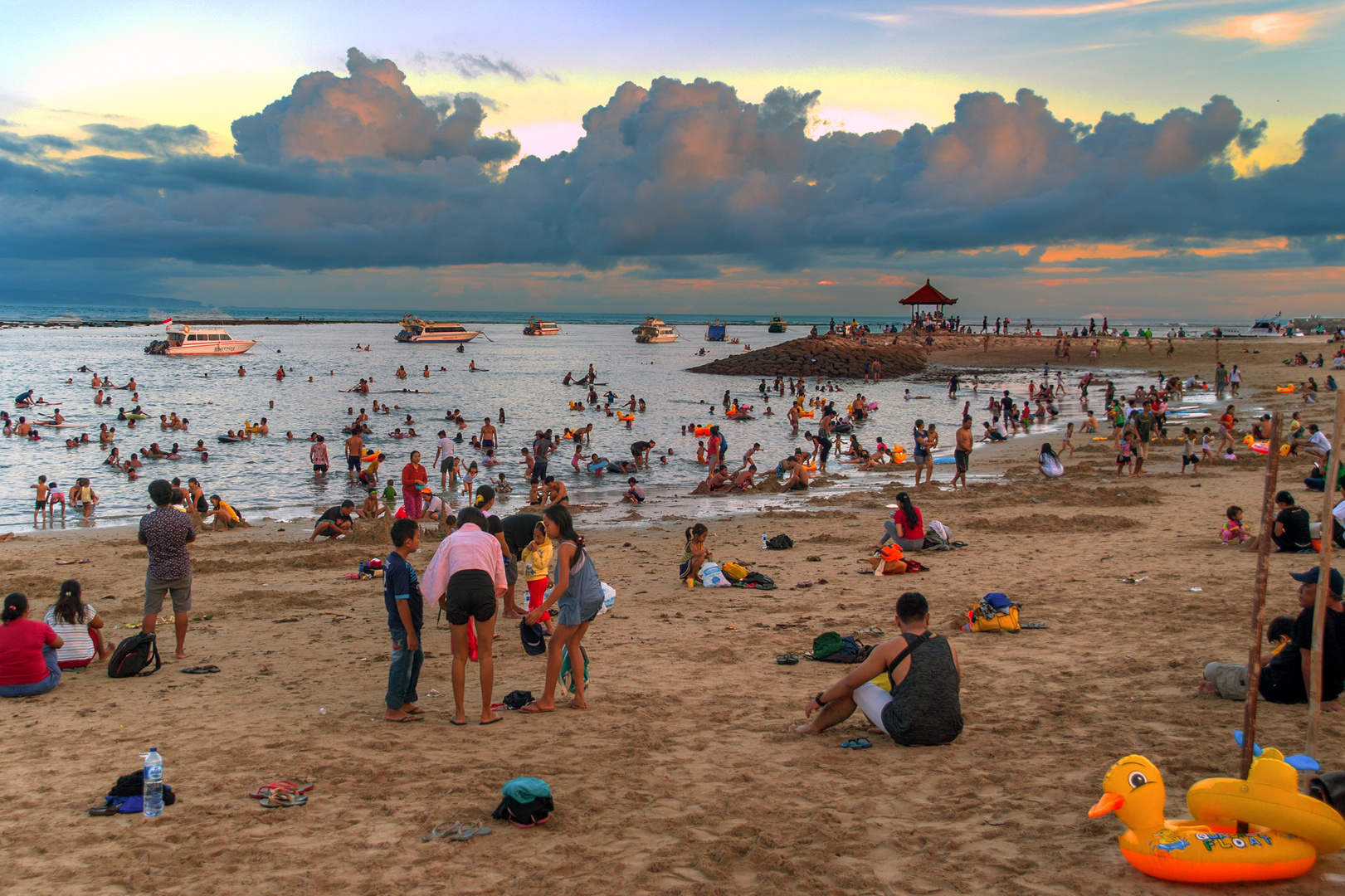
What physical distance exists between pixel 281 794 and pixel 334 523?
35.4 feet

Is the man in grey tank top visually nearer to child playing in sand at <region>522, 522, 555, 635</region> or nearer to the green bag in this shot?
the green bag

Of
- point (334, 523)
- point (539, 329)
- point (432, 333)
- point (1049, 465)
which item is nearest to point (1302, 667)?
point (334, 523)

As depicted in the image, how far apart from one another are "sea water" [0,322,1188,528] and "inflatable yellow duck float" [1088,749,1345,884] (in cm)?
1467

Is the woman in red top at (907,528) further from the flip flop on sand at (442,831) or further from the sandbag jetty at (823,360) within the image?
the sandbag jetty at (823,360)

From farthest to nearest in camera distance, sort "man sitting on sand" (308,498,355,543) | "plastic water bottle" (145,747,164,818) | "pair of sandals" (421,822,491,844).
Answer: "man sitting on sand" (308,498,355,543) → "plastic water bottle" (145,747,164,818) → "pair of sandals" (421,822,491,844)

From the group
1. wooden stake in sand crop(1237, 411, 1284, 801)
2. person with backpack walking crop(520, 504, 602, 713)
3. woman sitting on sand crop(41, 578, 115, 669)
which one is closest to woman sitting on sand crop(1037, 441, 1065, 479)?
person with backpack walking crop(520, 504, 602, 713)

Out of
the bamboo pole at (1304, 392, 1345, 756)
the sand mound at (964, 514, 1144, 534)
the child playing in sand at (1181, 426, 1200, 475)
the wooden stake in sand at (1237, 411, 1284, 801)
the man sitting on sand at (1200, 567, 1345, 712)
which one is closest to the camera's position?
the bamboo pole at (1304, 392, 1345, 756)

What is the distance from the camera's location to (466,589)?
591cm

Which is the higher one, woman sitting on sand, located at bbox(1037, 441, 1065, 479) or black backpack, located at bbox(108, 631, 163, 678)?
woman sitting on sand, located at bbox(1037, 441, 1065, 479)

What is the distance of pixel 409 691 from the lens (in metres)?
6.30

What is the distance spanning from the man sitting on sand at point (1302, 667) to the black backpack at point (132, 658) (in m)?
8.86

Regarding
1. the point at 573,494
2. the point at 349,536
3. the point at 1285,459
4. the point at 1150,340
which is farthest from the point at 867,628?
the point at 1150,340

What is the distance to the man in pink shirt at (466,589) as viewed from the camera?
19.4 feet

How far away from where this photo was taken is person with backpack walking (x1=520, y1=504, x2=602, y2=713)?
6004 mm
